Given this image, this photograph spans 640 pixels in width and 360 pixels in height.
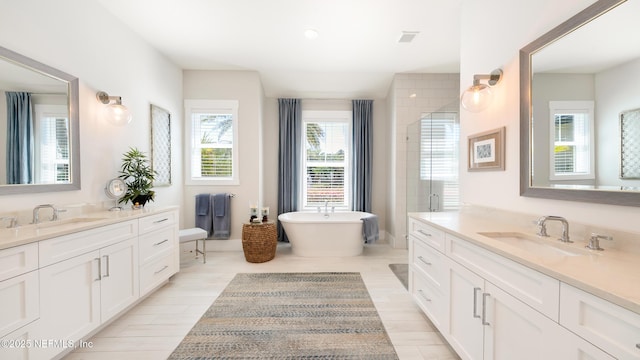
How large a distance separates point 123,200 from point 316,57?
9.60 ft

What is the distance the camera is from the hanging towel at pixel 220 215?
3893mm

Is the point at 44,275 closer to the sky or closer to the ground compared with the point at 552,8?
closer to the ground

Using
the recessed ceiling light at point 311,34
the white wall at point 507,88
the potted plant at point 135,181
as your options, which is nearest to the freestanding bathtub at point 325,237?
the white wall at point 507,88

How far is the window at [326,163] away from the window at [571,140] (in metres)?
3.33

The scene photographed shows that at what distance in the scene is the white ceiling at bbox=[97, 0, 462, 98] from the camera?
2.51 metres

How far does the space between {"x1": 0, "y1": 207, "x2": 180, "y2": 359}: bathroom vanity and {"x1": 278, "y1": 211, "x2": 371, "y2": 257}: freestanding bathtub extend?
6.02ft

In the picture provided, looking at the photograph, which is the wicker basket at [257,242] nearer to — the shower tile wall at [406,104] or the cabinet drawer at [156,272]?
the cabinet drawer at [156,272]

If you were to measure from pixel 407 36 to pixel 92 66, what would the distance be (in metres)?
3.28

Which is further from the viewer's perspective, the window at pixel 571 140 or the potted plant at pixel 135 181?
the potted plant at pixel 135 181

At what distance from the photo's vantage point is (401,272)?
315cm

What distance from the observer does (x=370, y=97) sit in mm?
4707

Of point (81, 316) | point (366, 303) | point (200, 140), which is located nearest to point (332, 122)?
point (200, 140)

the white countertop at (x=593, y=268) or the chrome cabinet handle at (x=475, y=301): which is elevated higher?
the white countertop at (x=593, y=268)

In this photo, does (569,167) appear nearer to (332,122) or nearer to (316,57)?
(316,57)
